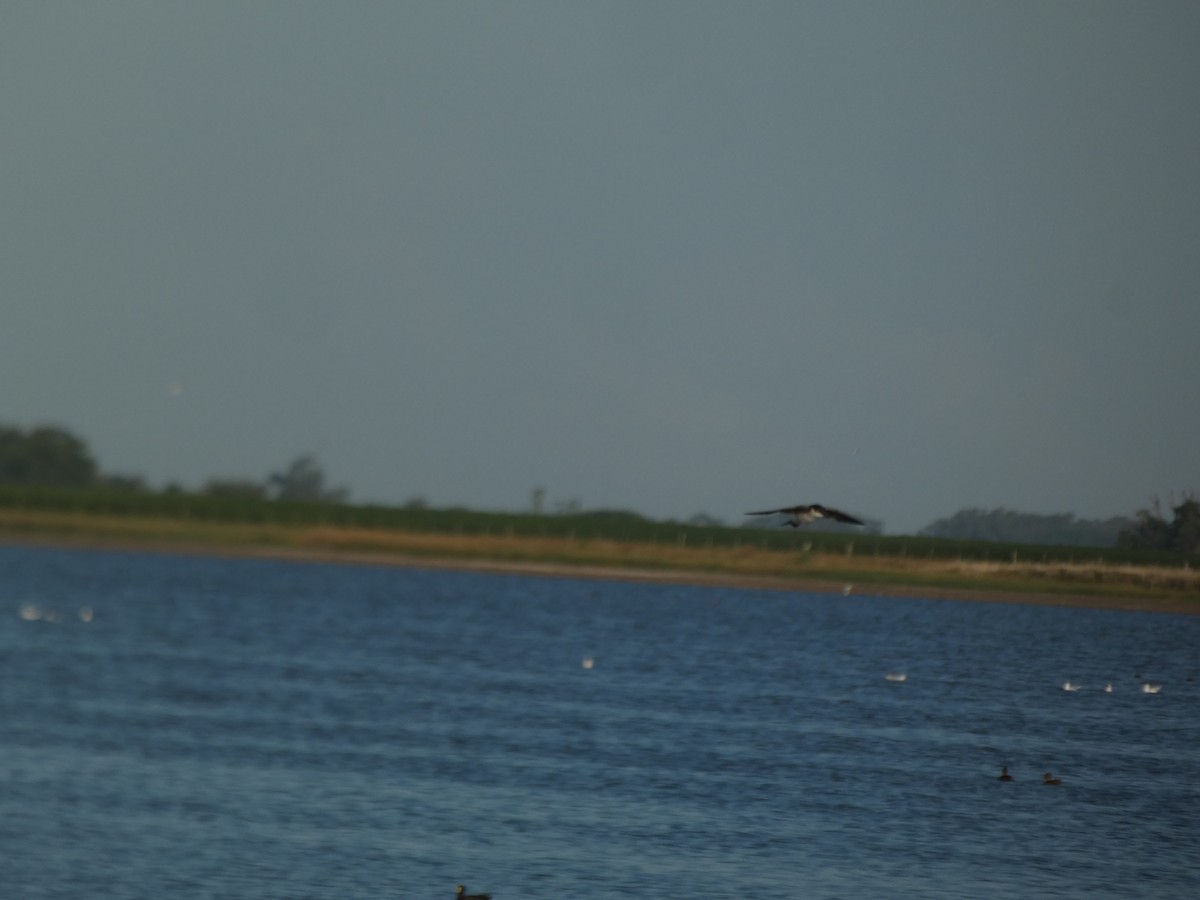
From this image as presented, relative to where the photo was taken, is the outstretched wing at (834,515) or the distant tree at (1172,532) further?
the distant tree at (1172,532)

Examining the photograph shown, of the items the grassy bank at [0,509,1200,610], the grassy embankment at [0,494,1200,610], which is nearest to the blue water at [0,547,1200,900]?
the grassy bank at [0,509,1200,610]

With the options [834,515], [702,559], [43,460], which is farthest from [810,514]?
[702,559]

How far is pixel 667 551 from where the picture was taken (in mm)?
77062

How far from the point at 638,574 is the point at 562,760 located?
5089 centimetres

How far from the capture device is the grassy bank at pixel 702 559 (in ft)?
189

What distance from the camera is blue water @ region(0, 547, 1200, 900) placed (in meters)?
19.6

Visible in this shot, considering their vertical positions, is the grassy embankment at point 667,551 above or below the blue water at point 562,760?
above

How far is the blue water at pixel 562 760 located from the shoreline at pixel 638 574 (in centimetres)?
239

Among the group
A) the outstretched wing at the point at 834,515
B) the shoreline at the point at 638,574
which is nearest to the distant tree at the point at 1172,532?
the shoreline at the point at 638,574

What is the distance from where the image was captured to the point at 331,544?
228ft

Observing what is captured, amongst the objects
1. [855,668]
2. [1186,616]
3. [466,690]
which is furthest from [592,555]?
[466,690]

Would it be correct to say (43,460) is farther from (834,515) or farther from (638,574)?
(638,574)

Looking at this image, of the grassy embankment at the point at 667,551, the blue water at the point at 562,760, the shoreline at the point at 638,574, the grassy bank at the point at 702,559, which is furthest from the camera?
the grassy embankment at the point at 667,551

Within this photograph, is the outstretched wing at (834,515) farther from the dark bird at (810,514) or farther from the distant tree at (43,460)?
the distant tree at (43,460)
